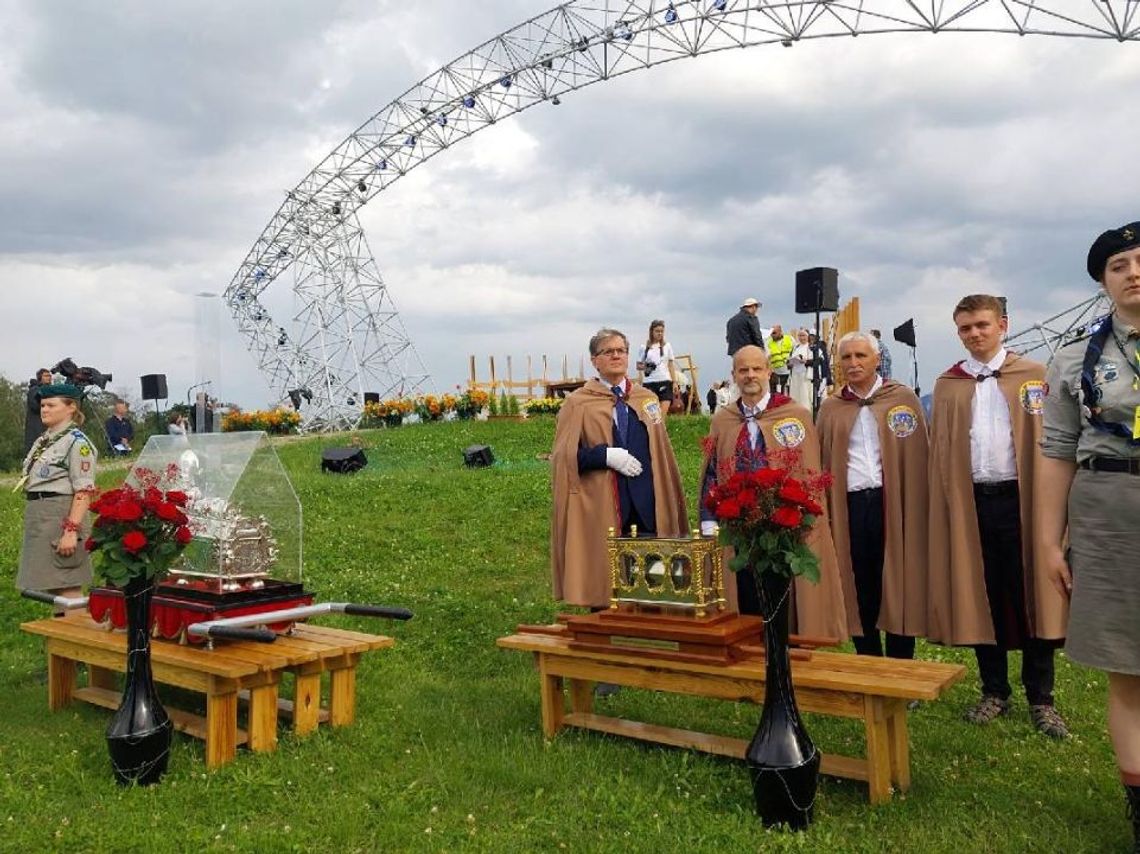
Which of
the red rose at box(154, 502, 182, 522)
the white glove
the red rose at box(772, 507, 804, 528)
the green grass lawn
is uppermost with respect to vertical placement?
the white glove

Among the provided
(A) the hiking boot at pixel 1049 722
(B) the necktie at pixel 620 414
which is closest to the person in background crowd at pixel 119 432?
(B) the necktie at pixel 620 414

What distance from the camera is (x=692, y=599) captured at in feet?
14.8

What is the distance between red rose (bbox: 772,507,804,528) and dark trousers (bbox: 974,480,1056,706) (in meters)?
1.76

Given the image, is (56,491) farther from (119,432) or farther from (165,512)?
(119,432)

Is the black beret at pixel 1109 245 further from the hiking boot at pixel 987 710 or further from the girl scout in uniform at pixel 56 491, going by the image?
the girl scout in uniform at pixel 56 491

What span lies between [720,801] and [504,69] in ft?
72.6

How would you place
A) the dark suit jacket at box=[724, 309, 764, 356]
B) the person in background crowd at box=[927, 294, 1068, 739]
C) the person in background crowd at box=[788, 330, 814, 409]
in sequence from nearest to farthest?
the person in background crowd at box=[927, 294, 1068, 739] → the dark suit jacket at box=[724, 309, 764, 356] → the person in background crowd at box=[788, 330, 814, 409]

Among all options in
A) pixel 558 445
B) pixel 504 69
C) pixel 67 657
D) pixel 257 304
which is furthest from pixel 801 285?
pixel 257 304

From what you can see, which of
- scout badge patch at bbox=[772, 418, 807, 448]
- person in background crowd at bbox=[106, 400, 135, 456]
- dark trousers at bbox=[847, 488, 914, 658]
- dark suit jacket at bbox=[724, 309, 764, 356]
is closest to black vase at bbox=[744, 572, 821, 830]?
scout badge patch at bbox=[772, 418, 807, 448]

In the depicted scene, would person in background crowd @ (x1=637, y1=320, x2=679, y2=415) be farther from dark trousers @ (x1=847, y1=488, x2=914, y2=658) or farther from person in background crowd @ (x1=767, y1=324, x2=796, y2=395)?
dark trousers @ (x1=847, y1=488, x2=914, y2=658)

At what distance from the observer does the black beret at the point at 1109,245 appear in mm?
3244

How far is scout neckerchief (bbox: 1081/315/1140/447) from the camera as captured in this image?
3.27m

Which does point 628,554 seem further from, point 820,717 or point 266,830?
point 266,830

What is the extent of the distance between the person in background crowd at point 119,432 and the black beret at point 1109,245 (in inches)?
877
